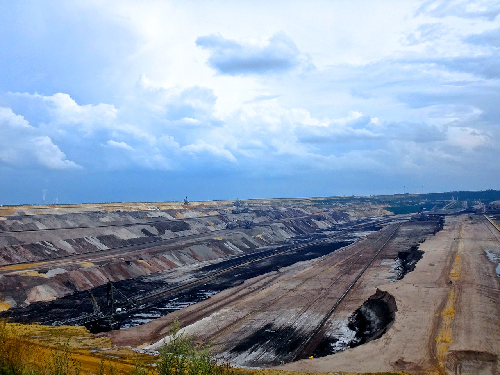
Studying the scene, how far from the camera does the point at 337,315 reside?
32.4 meters

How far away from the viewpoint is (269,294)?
40.4 metres

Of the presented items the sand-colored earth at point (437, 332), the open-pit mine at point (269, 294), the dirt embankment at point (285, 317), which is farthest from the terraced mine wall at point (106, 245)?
the sand-colored earth at point (437, 332)

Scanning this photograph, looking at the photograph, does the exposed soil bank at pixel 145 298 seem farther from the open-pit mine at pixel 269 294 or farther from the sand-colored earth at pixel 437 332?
the sand-colored earth at pixel 437 332

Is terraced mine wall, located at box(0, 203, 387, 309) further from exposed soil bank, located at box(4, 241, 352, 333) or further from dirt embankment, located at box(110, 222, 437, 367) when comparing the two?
dirt embankment, located at box(110, 222, 437, 367)

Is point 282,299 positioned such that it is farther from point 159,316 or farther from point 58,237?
point 58,237

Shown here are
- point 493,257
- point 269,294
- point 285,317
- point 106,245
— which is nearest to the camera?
point 285,317

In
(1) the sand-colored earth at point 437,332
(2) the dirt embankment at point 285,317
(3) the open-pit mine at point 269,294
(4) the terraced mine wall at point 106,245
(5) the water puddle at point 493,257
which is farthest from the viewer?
(5) the water puddle at point 493,257

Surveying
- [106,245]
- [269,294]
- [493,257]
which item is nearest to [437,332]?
[269,294]

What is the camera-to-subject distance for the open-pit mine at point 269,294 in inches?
914

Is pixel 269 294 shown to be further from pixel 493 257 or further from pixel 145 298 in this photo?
pixel 493 257

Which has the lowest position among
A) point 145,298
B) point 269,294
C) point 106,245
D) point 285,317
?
point 145,298

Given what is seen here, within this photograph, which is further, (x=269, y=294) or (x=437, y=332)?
(x=269, y=294)

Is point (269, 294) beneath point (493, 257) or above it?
beneath

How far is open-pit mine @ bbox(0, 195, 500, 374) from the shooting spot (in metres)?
23.2
